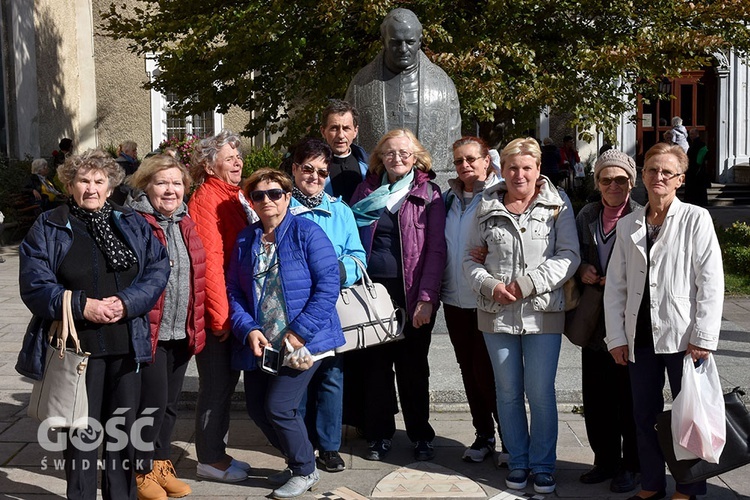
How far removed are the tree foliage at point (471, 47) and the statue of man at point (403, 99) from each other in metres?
4.00

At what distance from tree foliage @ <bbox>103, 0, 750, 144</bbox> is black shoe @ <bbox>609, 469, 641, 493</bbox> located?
21.9 feet

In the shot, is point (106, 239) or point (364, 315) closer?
point (106, 239)

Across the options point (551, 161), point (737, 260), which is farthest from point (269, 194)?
point (551, 161)

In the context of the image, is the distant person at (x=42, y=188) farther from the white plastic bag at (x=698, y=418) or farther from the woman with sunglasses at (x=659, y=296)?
the white plastic bag at (x=698, y=418)

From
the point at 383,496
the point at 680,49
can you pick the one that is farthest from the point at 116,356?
the point at 680,49

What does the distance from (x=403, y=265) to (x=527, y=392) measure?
95 cm

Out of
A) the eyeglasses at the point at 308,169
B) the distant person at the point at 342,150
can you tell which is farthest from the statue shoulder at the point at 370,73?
the eyeglasses at the point at 308,169

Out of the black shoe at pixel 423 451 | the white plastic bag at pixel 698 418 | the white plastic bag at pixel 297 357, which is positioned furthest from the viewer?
the black shoe at pixel 423 451

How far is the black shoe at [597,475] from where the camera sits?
4.63 metres

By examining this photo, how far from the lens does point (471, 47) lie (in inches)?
440

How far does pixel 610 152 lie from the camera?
4.55 meters

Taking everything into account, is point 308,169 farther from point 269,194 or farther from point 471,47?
point 471,47

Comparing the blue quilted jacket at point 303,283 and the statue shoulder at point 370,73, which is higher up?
the statue shoulder at point 370,73

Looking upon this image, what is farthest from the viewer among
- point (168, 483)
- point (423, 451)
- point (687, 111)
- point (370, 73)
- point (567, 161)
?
point (687, 111)
